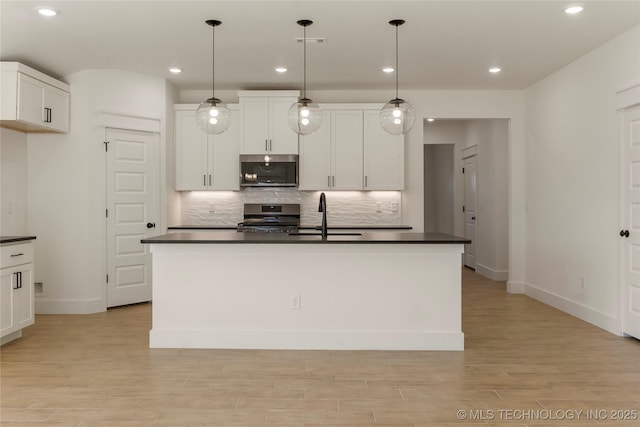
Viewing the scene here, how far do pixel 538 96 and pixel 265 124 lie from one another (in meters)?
3.51

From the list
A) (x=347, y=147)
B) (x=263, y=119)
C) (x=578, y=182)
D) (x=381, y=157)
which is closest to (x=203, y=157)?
(x=263, y=119)

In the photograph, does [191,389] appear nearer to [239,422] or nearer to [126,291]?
[239,422]

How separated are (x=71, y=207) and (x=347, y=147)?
11.1ft

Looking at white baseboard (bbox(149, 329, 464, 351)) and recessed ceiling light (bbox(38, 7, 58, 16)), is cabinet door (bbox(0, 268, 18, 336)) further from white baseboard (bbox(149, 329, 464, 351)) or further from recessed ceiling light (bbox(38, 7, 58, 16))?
recessed ceiling light (bbox(38, 7, 58, 16))

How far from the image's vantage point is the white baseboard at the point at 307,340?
165 inches

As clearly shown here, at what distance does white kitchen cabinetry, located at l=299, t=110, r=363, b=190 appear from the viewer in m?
6.66

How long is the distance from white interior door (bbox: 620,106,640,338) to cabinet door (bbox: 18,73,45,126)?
569cm

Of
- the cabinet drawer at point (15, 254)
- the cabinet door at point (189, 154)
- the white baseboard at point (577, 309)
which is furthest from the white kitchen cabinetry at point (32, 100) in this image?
the white baseboard at point (577, 309)

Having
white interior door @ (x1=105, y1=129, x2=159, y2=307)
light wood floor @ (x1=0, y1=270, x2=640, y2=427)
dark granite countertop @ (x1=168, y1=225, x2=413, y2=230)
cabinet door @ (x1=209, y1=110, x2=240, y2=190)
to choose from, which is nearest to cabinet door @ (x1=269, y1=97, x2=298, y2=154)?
cabinet door @ (x1=209, y1=110, x2=240, y2=190)

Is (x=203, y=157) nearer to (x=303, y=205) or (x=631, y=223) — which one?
A: (x=303, y=205)

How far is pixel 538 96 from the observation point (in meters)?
6.45

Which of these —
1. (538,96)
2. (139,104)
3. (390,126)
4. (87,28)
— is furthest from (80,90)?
(538,96)

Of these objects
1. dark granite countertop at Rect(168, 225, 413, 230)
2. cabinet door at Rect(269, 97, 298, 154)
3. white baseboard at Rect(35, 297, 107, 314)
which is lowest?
white baseboard at Rect(35, 297, 107, 314)

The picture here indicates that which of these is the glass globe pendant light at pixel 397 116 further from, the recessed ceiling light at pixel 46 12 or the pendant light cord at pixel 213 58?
the recessed ceiling light at pixel 46 12
